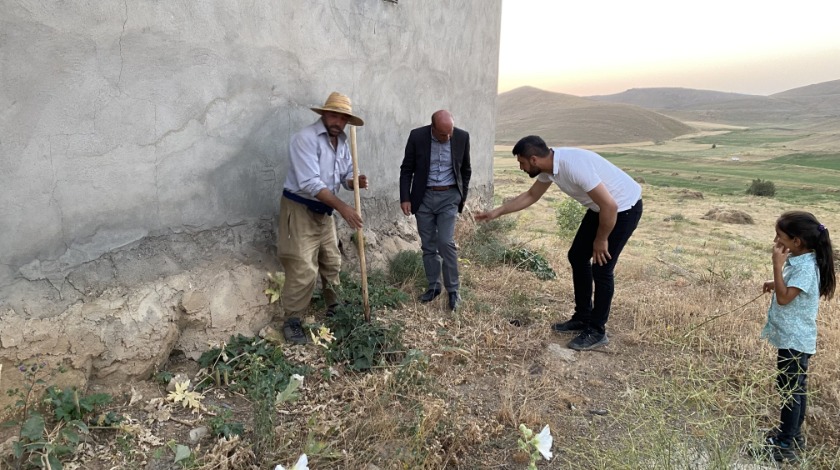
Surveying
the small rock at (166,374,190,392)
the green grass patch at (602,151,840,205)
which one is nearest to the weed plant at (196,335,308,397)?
the small rock at (166,374,190,392)

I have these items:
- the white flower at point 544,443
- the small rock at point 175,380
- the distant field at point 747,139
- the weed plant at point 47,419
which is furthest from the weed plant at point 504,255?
the distant field at point 747,139

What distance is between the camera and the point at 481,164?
25.1 feet

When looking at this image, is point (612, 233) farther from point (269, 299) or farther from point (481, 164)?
point (481, 164)

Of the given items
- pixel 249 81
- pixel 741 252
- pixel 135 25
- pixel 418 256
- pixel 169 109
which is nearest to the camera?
pixel 135 25

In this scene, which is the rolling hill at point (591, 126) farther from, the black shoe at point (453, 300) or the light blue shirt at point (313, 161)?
the light blue shirt at point (313, 161)

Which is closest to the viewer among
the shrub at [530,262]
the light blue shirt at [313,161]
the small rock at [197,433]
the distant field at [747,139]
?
the small rock at [197,433]

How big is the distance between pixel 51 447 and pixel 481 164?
6.12m

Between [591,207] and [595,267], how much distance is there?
458mm

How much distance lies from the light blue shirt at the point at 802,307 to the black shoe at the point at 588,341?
4.78 feet

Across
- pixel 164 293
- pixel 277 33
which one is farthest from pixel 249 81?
pixel 164 293

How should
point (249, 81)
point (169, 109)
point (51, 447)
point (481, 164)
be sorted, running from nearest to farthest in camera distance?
point (51, 447)
point (169, 109)
point (249, 81)
point (481, 164)

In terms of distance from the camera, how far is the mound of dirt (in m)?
13.9

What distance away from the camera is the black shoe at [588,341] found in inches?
165

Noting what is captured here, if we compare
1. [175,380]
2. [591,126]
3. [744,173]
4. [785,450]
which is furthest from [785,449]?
[591,126]
